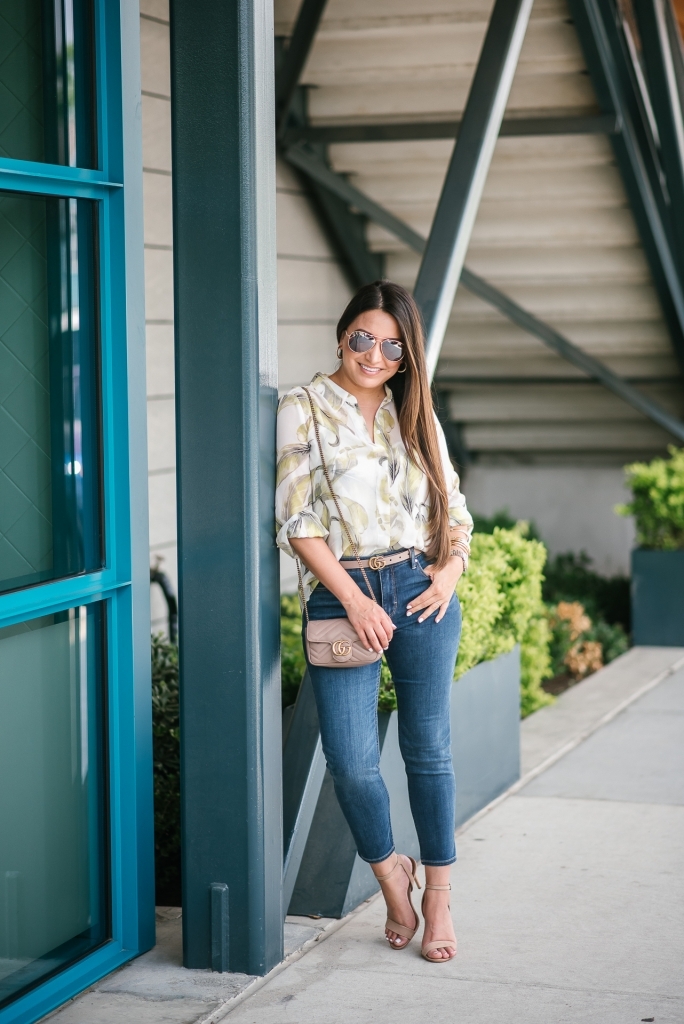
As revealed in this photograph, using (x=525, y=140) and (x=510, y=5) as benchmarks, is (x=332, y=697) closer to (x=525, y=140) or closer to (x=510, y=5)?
(x=510, y=5)

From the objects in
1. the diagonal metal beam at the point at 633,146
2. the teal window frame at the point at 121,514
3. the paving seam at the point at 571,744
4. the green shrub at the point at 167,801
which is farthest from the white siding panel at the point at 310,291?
the teal window frame at the point at 121,514

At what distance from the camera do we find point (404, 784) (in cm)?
418

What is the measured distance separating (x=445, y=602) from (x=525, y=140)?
4353 mm

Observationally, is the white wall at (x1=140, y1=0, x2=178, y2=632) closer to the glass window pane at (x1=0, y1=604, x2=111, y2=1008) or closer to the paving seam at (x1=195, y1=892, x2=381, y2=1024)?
the paving seam at (x1=195, y1=892, x2=381, y2=1024)

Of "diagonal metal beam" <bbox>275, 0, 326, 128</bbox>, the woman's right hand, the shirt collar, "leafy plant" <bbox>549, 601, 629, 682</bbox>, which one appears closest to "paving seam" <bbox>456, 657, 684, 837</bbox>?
"leafy plant" <bbox>549, 601, 629, 682</bbox>

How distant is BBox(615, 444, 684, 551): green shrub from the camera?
302 inches

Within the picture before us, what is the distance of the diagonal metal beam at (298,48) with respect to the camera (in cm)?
640

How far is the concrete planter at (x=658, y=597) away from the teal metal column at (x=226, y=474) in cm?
488

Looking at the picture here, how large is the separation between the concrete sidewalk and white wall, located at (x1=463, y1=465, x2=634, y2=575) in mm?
4792

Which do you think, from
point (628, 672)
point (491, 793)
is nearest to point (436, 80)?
point (628, 672)

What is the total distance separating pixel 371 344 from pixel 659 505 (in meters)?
4.89

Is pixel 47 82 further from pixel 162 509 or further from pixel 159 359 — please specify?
pixel 162 509

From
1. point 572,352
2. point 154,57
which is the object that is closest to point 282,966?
point 154,57

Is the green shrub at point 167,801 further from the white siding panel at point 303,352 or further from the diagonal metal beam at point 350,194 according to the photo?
the diagonal metal beam at point 350,194
